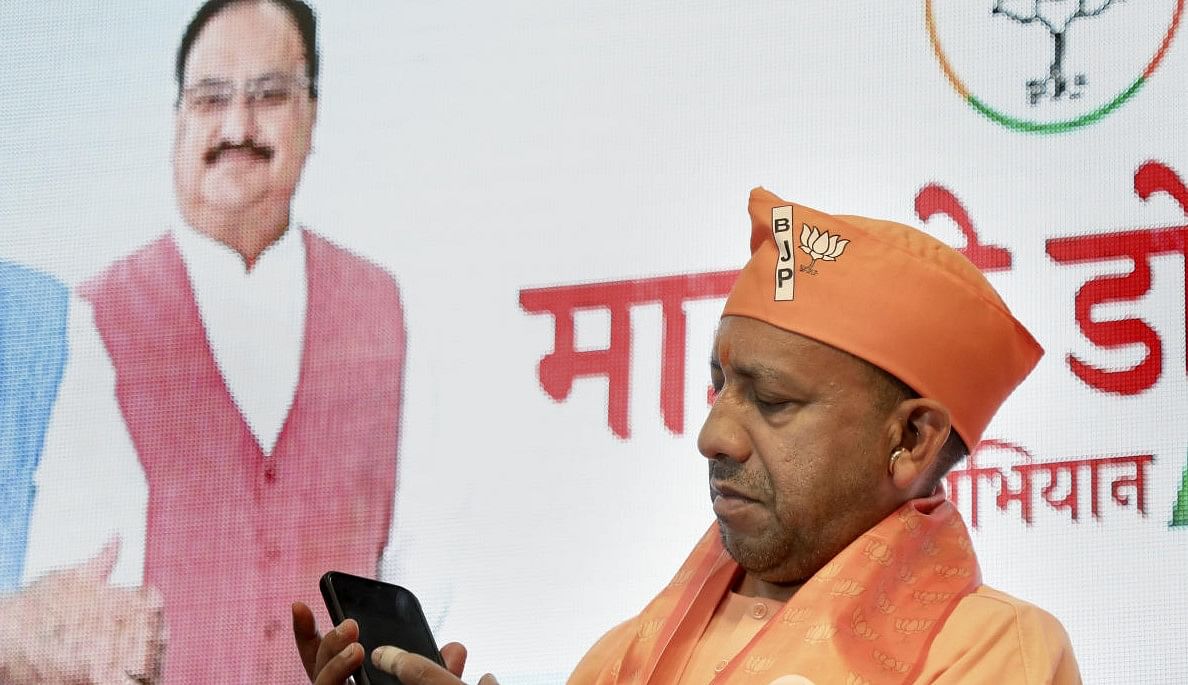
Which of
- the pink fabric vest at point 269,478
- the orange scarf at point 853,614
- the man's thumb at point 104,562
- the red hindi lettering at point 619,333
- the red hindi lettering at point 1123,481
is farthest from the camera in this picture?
the man's thumb at point 104,562

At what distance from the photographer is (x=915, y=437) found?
2145 millimetres

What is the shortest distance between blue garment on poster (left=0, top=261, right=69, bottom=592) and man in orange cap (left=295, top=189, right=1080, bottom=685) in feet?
3.71

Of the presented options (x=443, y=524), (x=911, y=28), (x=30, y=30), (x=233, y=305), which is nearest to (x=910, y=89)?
(x=911, y=28)

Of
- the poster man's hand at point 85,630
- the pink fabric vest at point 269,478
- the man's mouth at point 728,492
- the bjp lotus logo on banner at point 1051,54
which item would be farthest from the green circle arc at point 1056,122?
the poster man's hand at point 85,630

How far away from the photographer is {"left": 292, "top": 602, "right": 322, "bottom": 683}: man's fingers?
2109 mm

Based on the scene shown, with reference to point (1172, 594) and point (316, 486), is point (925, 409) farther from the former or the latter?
point (316, 486)

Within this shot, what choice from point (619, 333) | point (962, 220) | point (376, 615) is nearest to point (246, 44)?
point (619, 333)

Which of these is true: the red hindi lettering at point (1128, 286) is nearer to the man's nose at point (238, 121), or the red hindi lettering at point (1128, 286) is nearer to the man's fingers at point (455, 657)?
the man's fingers at point (455, 657)

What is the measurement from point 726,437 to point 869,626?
0.25 meters

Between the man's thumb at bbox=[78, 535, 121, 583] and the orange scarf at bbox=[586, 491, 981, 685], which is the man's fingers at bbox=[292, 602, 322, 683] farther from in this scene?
the man's thumb at bbox=[78, 535, 121, 583]

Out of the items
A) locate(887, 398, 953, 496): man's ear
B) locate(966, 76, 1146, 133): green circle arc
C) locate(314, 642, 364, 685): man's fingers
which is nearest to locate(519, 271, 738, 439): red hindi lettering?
locate(966, 76, 1146, 133): green circle arc

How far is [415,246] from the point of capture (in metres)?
2.96

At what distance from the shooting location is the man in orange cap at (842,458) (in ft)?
6.71

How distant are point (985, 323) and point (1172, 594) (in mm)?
486
